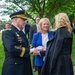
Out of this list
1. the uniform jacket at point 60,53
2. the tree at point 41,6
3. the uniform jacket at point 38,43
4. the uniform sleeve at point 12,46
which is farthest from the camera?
the tree at point 41,6

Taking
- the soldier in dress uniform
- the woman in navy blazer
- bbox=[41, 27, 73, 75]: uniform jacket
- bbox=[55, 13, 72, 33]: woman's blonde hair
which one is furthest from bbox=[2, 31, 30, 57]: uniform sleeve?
the woman in navy blazer

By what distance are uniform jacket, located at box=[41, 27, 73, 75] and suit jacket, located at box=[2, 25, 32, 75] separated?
41 cm

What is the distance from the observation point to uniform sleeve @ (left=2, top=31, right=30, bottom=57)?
15.6ft

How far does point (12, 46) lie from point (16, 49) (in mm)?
86

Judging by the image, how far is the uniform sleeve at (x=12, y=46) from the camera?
188 inches

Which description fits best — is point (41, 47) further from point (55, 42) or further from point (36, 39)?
point (55, 42)

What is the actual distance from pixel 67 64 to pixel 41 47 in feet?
3.18

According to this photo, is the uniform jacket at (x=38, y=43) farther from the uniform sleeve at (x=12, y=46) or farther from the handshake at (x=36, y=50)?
the uniform sleeve at (x=12, y=46)

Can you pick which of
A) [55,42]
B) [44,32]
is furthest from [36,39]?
[55,42]

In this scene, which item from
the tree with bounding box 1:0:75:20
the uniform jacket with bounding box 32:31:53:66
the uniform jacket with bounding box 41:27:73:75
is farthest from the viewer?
the tree with bounding box 1:0:75:20

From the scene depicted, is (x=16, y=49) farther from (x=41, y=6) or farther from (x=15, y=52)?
(x=41, y=6)

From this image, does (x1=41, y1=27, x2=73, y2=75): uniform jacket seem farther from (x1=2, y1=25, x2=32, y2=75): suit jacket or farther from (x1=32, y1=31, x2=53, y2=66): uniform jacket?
(x1=32, y1=31, x2=53, y2=66): uniform jacket

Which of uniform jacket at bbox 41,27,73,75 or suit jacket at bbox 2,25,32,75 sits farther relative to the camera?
uniform jacket at bbox 41,27,73,75

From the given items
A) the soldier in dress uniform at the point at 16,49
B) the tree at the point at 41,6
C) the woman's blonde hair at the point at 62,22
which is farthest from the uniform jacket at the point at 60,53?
the tree at the point at 41,6
